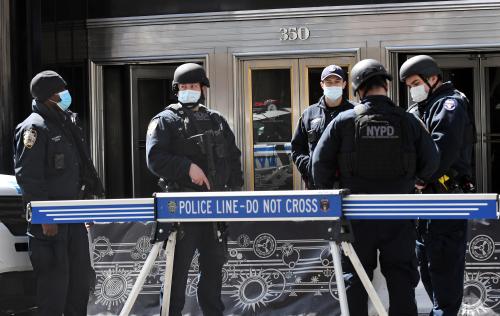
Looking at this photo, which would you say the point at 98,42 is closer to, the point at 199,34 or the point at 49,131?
the point at 199,34

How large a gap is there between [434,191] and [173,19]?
5.77m

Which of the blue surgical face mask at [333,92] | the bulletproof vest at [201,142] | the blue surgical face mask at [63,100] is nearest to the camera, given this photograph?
the bulletproof vest at [201,142]

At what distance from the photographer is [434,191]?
5660mm

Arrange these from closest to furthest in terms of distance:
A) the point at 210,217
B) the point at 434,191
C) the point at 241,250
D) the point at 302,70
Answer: the point at 210,217, the point at 434,191, the point at 241,250, the point at 302,70

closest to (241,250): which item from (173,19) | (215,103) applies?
(215,103)

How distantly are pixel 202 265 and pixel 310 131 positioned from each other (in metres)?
1.42

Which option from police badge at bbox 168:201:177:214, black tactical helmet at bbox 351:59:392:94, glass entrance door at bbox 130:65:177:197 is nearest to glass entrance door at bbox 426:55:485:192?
glass entrance door at bbox 130:65:177:197

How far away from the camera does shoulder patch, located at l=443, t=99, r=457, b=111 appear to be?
18.4 feet

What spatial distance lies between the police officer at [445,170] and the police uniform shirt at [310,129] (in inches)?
34.0

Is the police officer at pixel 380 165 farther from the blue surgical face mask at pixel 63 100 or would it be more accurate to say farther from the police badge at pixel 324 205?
the blue surgical face mask at pixel 63 100

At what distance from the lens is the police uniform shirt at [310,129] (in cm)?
652

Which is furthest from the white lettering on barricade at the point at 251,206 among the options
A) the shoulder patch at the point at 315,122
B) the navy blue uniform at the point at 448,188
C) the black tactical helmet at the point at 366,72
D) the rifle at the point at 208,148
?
the shoulder patch at the point at 315,122

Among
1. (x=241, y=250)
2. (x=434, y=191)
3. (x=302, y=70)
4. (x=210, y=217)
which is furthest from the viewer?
(x=302, y=70)

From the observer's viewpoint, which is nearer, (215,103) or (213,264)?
(213,264)
